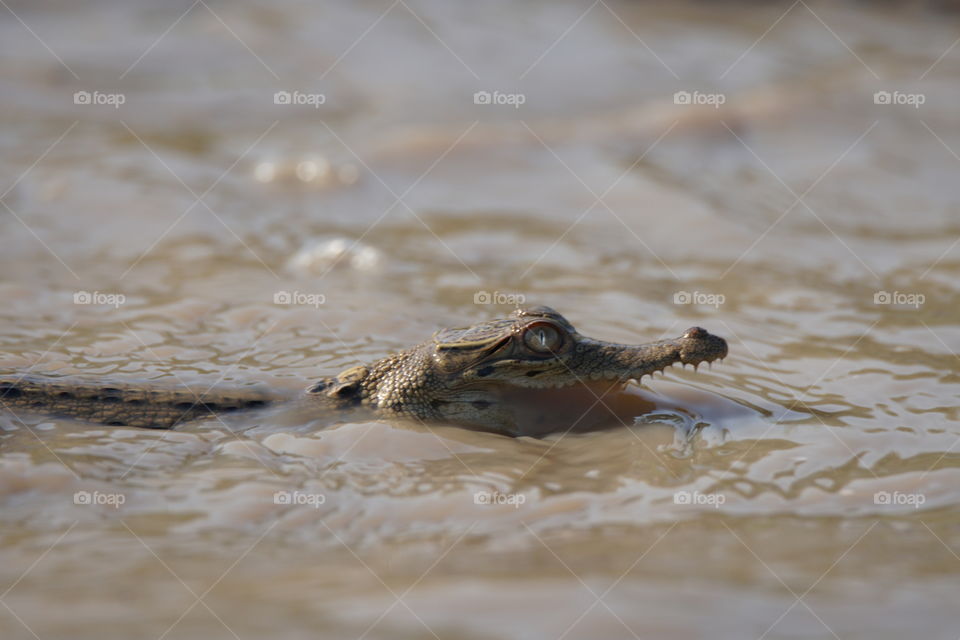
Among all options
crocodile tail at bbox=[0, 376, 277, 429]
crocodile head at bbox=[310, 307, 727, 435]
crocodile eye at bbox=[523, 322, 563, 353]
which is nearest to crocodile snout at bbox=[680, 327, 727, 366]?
crocodile head at bbox=[310, 307, 727, 435]

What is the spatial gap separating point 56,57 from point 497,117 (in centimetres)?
530

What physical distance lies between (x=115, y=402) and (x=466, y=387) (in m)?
1.63

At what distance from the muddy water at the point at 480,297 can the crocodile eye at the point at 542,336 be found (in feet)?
1.47

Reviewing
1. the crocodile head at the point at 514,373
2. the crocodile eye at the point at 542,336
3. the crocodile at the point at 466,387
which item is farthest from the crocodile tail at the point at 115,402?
the crocodile eye at the point at 542,336

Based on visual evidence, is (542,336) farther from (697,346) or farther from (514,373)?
(697,346)

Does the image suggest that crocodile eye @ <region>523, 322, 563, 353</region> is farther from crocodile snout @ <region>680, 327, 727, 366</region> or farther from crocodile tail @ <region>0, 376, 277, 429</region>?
crocodile tail @ <region>0, 376, 277, 429</region>

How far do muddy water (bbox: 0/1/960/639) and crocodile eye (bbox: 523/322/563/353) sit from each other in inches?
17.7

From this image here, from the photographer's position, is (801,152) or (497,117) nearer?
(801,152)

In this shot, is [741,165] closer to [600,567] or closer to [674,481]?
[674,481]

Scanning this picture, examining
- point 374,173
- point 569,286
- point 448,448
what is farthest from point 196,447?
point 374,173

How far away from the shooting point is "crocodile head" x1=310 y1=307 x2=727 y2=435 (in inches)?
184

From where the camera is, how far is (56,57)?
11797mm

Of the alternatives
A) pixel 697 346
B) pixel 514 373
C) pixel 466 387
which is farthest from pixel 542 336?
pixel 697 346

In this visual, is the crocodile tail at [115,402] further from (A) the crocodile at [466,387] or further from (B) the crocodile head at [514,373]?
(B) the crocodile head at [514,373]
